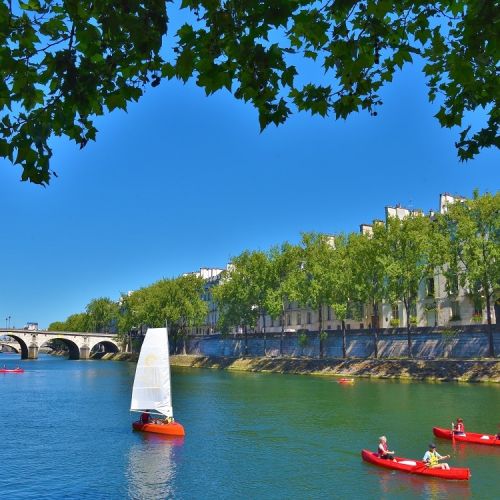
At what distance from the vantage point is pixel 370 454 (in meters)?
31.1

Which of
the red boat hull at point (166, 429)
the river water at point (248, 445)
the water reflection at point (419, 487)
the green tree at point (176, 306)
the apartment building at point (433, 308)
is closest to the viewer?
the water reflection at point (419, 487)

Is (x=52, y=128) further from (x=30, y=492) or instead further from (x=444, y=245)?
(x=444, y=245)

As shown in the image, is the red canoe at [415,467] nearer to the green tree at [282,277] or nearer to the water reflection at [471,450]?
the water reflection at [471,450]

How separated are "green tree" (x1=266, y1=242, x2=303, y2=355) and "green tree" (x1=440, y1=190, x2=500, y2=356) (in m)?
32.3

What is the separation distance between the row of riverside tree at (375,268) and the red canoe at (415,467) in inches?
1766

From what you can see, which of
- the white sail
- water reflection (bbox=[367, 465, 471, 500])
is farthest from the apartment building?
water reflection (bbox=[367, 465, 471, 500])

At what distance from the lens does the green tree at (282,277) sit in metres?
102

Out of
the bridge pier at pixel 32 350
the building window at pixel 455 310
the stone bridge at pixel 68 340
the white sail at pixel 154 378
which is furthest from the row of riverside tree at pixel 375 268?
the bridge pier at pixel 32 350

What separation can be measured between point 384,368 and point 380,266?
14.7 meters

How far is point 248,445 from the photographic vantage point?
1457 inches

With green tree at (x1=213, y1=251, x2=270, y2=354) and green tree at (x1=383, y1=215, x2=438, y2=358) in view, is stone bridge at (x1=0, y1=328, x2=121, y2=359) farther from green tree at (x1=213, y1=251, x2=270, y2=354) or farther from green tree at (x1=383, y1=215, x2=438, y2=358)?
green tree at (x1=383, y1=215, x2=438, y2=358)

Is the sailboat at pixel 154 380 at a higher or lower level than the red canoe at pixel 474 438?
higher

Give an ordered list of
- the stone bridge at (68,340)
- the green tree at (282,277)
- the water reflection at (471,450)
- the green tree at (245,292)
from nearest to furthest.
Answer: the water reflection at (471,450), the green tree at (282,277), the green tree at (245,292), the stone bridge at (68,340)

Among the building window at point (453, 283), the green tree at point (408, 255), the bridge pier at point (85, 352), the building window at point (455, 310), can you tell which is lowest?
the bridge pier at point (85, 352)
